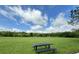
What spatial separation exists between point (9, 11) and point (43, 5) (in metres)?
0.59

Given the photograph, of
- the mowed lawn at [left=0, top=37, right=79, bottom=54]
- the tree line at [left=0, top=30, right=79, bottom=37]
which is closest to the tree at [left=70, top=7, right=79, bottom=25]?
the tree line at [left=0, top=30, right=79, bottom=37]

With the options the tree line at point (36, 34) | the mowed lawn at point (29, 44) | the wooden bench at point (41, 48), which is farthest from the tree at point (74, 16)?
the wooden bench at point (41, 48)

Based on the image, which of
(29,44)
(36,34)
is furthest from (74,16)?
(29,44)

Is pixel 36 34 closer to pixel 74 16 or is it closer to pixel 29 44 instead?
→ pixel 29 44

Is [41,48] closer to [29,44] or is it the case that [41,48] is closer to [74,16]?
Result: [29,44]

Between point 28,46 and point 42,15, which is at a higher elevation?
point 42,15

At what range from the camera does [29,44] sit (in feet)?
15.9

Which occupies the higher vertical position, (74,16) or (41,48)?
(74,16)

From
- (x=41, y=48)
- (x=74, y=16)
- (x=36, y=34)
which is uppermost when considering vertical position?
(x=74, y=16)

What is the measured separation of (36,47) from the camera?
15.9 ft

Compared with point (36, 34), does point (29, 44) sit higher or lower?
lower
